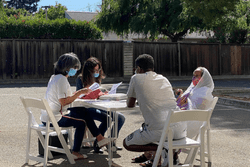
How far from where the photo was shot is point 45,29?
68.6 ft

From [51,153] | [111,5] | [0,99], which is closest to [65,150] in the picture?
[51,153]

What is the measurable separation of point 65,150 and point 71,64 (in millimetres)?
1171

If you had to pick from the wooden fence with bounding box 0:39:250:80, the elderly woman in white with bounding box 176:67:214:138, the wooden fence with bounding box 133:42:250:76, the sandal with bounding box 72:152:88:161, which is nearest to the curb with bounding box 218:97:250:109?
the elderly woman in white with bounding box 176:67:214:138

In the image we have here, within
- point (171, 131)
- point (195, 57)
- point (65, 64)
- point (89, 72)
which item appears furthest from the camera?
point (195, 57)

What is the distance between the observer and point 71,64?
17.5 ft

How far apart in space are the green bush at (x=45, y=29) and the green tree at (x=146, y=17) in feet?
11.4

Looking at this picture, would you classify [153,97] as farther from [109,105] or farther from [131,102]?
[109,105]

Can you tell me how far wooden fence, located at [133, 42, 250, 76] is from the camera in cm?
2255

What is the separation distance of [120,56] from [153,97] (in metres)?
17.2

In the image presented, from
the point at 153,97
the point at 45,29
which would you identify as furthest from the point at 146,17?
the point at 153,97

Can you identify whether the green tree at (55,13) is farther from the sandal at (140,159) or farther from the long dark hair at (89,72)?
the sandal at (140,159)

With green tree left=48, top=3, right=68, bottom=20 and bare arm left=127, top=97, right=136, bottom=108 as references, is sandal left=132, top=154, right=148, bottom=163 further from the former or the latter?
green tree left=48, top=3, right=68, bottom=20

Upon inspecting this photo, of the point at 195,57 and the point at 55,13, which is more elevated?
the point at 55,13

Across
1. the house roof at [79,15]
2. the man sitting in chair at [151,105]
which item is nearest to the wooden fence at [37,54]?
the man sitting in chair at [151,105]
